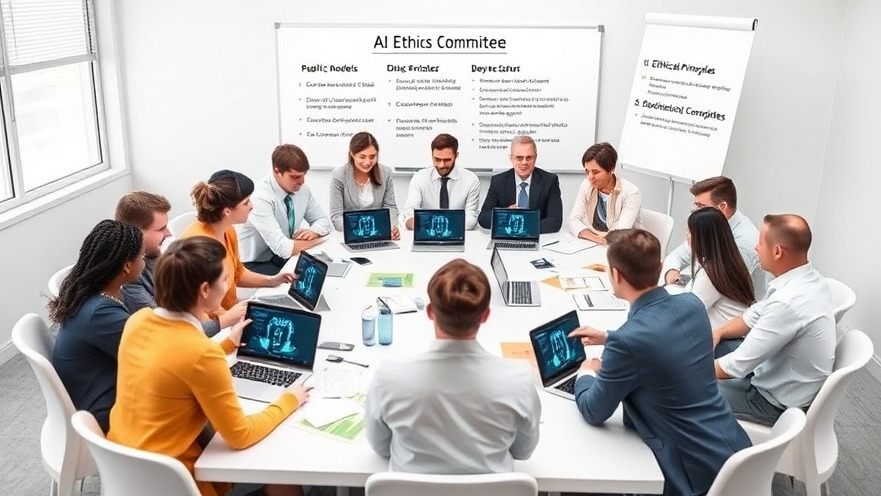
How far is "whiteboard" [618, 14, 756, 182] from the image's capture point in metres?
5.74

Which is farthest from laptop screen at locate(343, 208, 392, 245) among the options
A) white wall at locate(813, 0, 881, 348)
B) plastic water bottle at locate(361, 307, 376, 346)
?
white wall at locate(813, 0, 881, 348)

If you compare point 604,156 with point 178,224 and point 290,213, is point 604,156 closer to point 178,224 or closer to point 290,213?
point 290,213

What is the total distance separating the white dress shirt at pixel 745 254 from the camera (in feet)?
14.2

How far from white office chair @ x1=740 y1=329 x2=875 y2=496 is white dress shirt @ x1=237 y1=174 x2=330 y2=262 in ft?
9.10

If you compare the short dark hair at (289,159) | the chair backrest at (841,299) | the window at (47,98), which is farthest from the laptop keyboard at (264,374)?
the window at (47,98)

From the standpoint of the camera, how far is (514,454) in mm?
2551

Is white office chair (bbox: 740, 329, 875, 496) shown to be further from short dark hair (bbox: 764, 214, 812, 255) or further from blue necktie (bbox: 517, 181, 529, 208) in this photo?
blue necktie (bbox: 517, 181, 529, 208)

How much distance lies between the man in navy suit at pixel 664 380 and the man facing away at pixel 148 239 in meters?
1.64

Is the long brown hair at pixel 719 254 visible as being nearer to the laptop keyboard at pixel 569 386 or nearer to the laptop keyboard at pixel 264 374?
the laptop keyboard at pixel 569 386

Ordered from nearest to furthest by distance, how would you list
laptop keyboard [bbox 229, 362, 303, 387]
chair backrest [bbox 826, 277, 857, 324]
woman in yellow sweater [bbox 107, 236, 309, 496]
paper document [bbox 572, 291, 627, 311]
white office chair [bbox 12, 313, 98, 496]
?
1. woman in yellow sweater [bbox 107, 236, 309, 496]
2. white office chair [bbox 12, 313, 98, 496]
3. laptop keyboard [bbox 229, 362, 303, 387]
4. chair backrest [bbox 826, 277, 857, 324]
5. paper document [bbox 572, 291, 627, 311]

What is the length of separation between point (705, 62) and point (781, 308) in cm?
306

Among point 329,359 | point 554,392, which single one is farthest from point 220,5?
point 554,392

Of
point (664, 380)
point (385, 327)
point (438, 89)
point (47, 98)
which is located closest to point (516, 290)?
point (385, 327)

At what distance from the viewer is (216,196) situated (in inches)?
152
